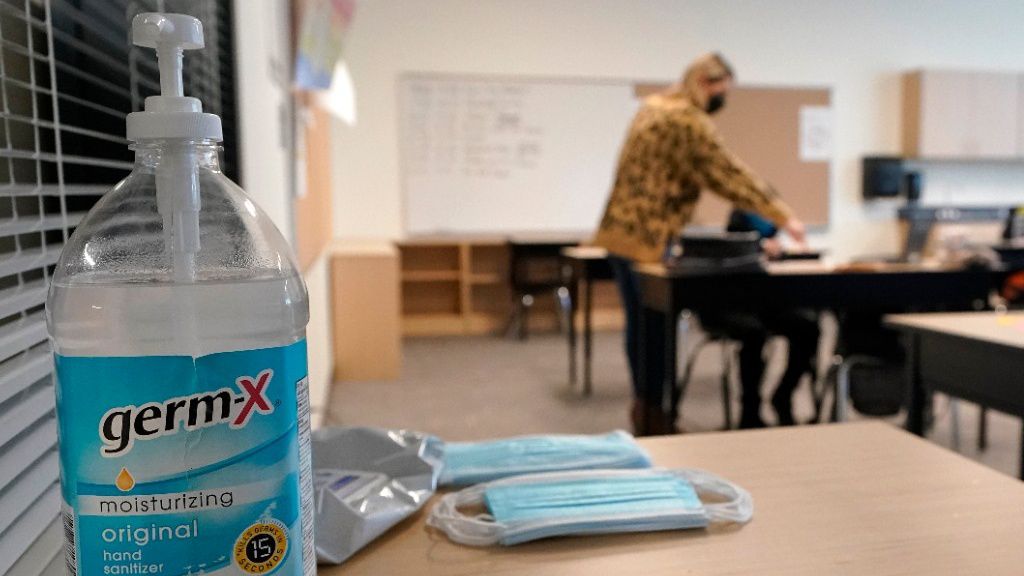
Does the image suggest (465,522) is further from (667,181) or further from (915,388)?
(667,181)

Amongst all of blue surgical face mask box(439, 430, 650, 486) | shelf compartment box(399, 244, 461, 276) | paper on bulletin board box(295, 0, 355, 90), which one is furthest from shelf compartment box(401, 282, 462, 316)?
blue surgical face mask box(439, 430, 650, 486)

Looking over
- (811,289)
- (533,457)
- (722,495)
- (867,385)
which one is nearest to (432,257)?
(811,289)

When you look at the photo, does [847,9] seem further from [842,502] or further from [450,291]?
[842,502]

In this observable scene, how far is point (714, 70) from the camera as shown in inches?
117

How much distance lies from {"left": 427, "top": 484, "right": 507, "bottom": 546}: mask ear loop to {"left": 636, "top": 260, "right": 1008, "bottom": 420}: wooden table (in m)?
2.08

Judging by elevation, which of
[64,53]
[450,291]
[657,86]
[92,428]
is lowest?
[450,291]

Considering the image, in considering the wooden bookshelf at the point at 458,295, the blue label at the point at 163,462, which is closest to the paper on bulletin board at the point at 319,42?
the blue label at the point at 163,462

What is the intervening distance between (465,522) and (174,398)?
341 millimetres

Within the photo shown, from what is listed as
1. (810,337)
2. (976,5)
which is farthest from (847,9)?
(810,337)

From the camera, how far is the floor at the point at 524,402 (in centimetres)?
339

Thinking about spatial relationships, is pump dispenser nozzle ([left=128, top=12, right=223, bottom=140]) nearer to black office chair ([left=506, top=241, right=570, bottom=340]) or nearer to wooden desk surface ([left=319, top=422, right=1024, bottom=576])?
wooden desk surface ([left=319, top=422, right=1024, bottom=576])

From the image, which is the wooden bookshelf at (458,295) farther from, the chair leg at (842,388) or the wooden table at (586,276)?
the chair leg at (842,388)

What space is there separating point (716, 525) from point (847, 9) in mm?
7049

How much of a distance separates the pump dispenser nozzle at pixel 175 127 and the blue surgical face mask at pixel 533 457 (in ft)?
1.39
